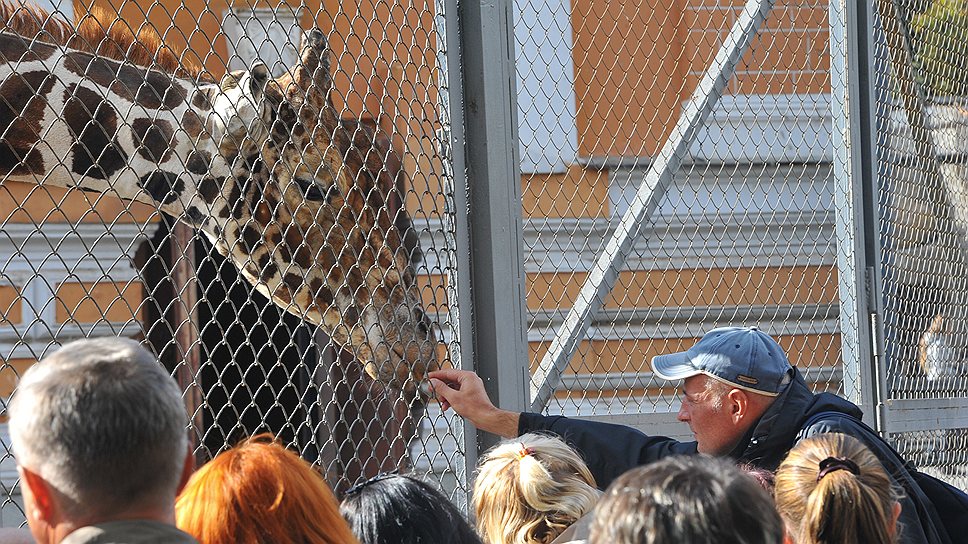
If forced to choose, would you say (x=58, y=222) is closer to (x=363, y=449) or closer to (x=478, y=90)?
(x=363, y=449)

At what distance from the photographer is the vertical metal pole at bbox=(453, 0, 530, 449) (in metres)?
3.22

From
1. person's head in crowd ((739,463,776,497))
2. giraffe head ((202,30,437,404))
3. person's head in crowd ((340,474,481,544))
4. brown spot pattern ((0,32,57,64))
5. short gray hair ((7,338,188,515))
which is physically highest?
brown spot pattern ((0,32,57,64))

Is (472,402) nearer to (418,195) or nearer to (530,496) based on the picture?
(530,496)

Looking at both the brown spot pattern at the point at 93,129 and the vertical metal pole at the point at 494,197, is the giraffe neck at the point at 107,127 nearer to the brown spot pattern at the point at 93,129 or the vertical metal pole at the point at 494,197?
the brown spot pattern at the point at 93,129

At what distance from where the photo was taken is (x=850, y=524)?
219cm

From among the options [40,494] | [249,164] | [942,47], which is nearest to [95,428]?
[40,494]

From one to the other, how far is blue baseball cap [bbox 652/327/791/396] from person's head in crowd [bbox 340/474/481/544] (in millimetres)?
1252

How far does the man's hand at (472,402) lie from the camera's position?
3088mm

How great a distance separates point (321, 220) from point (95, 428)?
8.13ft

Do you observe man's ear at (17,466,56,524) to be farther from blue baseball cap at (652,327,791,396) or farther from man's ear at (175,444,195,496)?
blue baseball cap at (652,327,791,396)

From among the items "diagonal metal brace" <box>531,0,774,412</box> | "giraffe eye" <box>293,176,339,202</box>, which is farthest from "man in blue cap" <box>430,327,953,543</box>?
"giraffe eye" <box>293,176,339,202</box>

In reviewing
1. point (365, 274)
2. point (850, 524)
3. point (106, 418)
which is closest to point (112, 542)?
point (106, 418)

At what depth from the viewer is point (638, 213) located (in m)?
3.58

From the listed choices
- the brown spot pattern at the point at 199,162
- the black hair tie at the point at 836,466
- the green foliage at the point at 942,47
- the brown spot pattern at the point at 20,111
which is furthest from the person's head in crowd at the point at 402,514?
the green foliage at the point at 942,47
